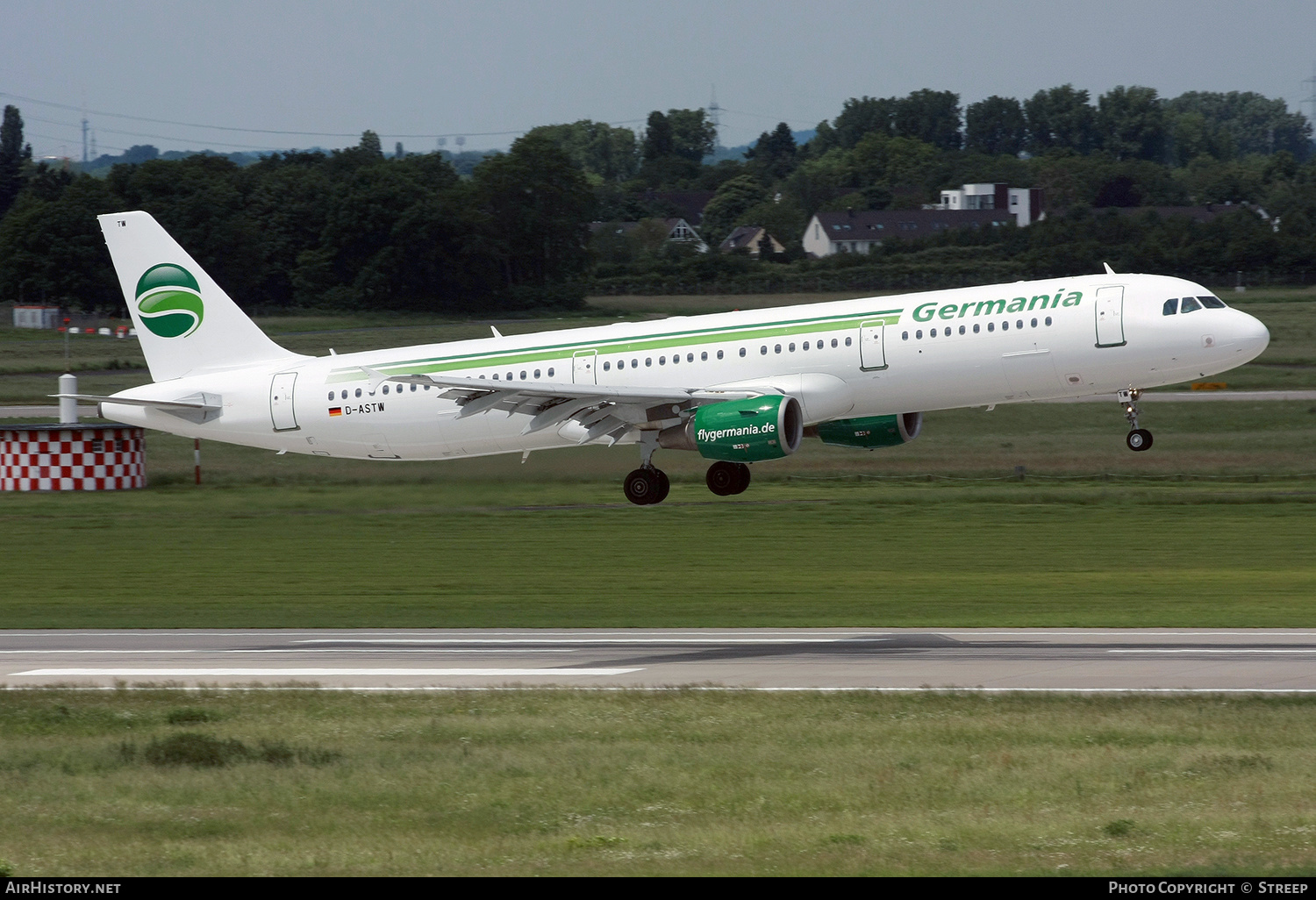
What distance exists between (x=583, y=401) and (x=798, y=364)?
4831 millimetres

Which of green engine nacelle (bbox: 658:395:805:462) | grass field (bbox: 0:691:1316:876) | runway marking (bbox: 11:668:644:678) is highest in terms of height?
green engine nacelle (bbox: 658:395:805:462)

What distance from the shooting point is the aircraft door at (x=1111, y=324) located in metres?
34.0

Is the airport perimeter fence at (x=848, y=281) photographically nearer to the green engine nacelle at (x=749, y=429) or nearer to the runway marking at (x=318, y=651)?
the green engine nacelle at (x=749, y=429)

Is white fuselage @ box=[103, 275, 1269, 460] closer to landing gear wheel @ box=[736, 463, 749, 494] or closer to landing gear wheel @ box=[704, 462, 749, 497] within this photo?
landing gear wheel @ box=[704, 462, 749, 497]

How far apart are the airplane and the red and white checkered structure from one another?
22.7m

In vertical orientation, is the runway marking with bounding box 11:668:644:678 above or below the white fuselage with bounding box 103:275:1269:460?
below

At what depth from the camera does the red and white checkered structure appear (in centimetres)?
6209

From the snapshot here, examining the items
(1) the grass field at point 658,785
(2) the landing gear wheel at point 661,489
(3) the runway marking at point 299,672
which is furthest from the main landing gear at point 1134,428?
(3) the runway marking at point 299,672

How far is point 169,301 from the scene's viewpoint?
40625mm

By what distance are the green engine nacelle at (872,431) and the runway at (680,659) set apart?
4.44 m

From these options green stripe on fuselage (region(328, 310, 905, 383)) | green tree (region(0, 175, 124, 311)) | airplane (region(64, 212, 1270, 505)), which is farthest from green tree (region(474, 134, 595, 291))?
green stripe on fuselage (region(328, 310, 905, 383))

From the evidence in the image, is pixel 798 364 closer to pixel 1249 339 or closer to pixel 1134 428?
pixel 1134 428

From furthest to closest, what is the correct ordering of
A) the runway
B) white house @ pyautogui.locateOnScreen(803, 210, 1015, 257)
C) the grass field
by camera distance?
white house @ pyautogui.locateOnScreen(803, 210, 1015, 257)
the runway
the grass field

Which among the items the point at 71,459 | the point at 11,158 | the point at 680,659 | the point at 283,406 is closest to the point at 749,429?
the point at 680,659
